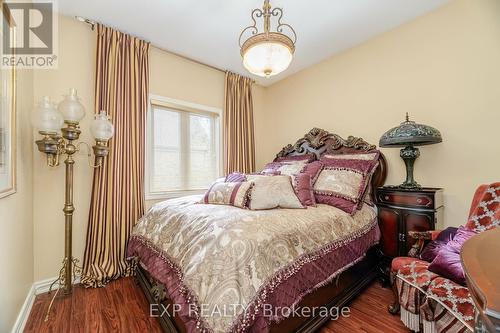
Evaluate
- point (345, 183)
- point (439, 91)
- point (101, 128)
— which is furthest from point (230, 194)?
point (439, 91)

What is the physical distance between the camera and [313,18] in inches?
88.4

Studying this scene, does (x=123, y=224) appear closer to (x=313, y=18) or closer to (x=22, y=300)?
(x=22, y=300)

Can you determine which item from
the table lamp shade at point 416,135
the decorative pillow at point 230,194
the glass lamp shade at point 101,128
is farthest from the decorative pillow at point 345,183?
the glass lamp shade at point 101,128

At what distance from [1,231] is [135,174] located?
130 cm

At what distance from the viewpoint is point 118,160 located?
236cm

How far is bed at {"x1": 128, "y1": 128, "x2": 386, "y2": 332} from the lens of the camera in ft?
3.45

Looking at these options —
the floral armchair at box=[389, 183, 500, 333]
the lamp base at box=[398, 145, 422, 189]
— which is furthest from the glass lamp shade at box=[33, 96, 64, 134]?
the lamp base at box=[398, 145, 422, 189]

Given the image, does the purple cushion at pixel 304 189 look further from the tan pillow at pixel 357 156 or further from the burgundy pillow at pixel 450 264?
the burgundy pillow at pixel 450 264

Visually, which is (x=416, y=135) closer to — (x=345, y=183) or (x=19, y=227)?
(x=345, y=183)

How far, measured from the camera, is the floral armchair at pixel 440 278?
1.13 metres

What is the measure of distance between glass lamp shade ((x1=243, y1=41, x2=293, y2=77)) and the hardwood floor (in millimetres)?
2010

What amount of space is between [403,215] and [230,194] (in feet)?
5.31

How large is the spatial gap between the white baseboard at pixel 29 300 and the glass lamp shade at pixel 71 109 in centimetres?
152

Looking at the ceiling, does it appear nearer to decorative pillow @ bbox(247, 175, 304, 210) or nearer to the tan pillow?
the tan pillow
